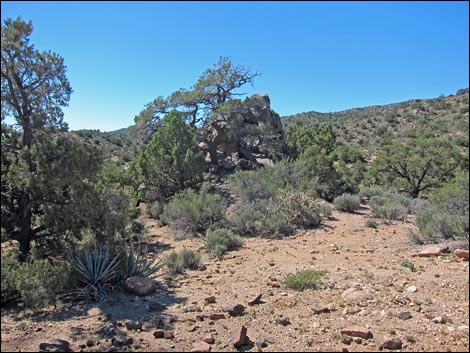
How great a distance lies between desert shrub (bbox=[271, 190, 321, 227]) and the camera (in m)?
13.4

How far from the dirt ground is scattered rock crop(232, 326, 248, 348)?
0.05 metres

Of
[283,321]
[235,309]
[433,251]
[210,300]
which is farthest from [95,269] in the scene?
[433,251]

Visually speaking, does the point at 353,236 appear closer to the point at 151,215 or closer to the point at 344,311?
the point at 344,311

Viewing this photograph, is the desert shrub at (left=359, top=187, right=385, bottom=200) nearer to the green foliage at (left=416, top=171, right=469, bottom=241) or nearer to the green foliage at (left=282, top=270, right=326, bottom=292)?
the green foliage at (left=416, top=171, right=469, bottom=241)

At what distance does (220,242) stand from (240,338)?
5925 mm

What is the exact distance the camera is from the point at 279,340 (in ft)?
16.1

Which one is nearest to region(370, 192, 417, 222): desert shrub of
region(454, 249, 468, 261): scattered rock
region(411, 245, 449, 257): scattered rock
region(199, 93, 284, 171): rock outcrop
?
region(411, 245, 449, 257): scattered rock

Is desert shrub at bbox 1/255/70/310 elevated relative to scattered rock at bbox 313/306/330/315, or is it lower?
elevated

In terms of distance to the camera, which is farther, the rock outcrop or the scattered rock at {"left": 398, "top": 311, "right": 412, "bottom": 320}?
the rock outcrop

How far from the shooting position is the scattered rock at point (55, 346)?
466 centimetres

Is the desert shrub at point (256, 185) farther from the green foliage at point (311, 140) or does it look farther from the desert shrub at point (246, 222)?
the green foliage at point (311, 140)

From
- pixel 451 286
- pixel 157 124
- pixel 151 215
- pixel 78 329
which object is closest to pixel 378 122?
pixel 157 124

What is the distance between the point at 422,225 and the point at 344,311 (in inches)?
227

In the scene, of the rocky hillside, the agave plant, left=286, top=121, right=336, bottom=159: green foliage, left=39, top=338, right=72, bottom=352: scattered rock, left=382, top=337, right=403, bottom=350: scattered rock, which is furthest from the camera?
the rocky hillside
